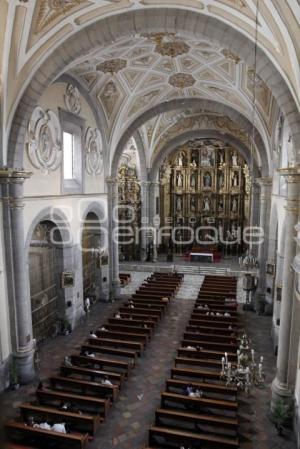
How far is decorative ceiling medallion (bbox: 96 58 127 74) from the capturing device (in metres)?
14.4

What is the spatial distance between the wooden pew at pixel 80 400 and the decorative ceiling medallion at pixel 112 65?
12382 mm

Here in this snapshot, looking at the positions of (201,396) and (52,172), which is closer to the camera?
(201,396)

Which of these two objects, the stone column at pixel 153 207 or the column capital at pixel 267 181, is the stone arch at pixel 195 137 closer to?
the stone column at pixel 153 207

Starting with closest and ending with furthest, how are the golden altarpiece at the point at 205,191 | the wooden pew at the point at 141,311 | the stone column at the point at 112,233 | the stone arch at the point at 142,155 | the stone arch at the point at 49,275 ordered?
the stone arch at the point at 49,275 → the wooden pew at the point at 141,311 → the stone column at the point at 112,233 → the stone arch at the point at 142,155 → the golden altarpiece at the point at 205,191

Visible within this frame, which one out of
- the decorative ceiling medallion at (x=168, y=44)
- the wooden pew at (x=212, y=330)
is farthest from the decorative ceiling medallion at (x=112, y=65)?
the wooden pew at (x=212, y=330)

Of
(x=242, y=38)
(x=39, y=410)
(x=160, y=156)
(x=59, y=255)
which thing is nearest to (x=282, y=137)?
(x=242, y=38)

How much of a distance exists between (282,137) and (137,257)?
17.7m

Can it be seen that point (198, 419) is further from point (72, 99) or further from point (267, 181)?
point (72, 99)

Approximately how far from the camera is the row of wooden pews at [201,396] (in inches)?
331

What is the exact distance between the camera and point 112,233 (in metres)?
19.7

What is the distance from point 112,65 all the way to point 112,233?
878 centimetres

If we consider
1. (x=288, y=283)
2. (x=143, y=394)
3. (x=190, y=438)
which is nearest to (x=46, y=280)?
(x=143, y=394)

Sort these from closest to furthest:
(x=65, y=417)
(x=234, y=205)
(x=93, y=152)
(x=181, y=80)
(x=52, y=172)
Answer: (x=65, y=417), (x=52, y=172), (x=181, y=80), (x=93, y=152), (x=234, y=205)

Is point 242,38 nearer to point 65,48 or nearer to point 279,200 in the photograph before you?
point 65,48
